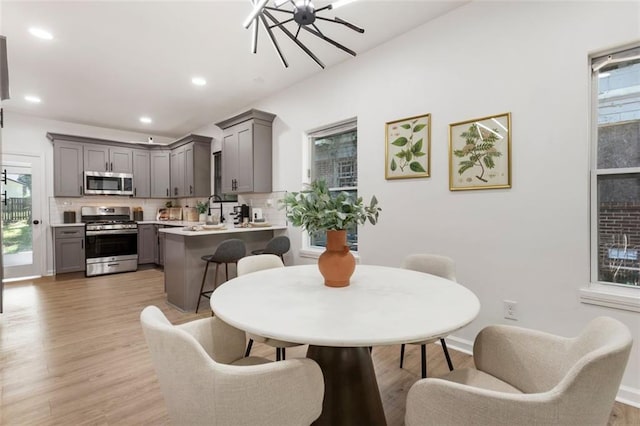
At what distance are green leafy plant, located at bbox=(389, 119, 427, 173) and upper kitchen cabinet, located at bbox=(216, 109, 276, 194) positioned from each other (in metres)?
2.04

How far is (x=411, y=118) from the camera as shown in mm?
2789

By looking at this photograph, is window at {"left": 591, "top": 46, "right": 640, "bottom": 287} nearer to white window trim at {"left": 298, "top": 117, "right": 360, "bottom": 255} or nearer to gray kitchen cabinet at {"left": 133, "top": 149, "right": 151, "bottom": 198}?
white window trim at {"left": 298, "top": 117, "right": 360, "bottom": 255}

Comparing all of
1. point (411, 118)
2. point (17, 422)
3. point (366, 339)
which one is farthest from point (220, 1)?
point (17, 422)

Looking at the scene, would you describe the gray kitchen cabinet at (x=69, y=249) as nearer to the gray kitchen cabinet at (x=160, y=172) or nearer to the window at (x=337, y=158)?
the gray kitchen cabinet at (x=160, y=172)

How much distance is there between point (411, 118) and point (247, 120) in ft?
7.99

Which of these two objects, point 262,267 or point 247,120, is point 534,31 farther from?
point 247,120

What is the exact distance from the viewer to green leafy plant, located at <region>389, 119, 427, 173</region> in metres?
2.74

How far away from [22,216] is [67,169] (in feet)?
3.34

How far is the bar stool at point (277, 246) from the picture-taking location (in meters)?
3.73

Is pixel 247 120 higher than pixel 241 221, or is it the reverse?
pixel 247 120

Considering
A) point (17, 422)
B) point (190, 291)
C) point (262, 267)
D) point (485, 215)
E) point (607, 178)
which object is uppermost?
point (607, 178)

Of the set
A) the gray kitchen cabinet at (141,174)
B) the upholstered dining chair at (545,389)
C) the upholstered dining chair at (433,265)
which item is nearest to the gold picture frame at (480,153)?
the upholstered dining chair at (433,265)

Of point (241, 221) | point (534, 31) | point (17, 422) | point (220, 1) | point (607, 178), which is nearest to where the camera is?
A: point (17, 422)

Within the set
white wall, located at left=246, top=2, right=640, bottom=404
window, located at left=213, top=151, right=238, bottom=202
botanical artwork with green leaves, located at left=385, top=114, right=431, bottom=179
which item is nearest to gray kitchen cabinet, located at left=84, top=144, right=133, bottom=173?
window, located at left=213, top=151, right=238, bottom=202
